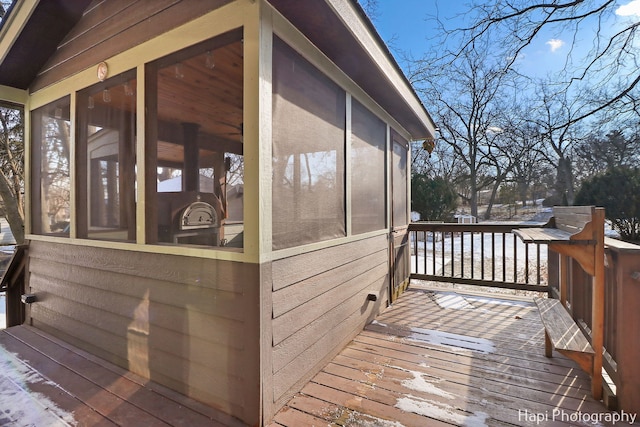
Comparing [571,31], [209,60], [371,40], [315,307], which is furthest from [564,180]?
[209,60]

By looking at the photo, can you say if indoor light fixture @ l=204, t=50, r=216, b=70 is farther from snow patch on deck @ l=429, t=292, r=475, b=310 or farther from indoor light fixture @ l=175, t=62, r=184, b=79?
snow patch on deck @ l=429, t=292, r=475, b=310

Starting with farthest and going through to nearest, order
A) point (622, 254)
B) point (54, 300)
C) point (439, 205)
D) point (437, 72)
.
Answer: point (439, 205) < point (437, 72) < point (54, 300) < point (622, 254)

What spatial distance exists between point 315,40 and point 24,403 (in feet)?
9.77

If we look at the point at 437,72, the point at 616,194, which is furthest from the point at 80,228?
the point at 616,194

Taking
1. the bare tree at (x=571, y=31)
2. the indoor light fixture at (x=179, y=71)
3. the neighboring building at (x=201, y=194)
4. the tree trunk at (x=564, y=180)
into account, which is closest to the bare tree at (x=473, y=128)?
the tree trunk at (x=564, y=180)

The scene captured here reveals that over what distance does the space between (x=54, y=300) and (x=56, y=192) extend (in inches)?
39.6

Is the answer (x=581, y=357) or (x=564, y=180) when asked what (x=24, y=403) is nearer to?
(x=581, y=357)

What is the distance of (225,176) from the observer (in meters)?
4.51

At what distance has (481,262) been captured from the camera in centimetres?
417


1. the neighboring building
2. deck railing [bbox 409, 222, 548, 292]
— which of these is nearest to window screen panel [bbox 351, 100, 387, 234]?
the neighboring building

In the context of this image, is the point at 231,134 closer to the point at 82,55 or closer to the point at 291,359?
the point at 82,55

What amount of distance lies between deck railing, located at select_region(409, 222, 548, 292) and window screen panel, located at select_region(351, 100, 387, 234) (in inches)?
41.8

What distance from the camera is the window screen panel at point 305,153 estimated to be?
1.85 meters

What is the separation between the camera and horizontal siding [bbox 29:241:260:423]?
5.70ft
